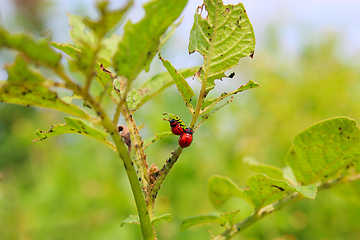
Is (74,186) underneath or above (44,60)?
above

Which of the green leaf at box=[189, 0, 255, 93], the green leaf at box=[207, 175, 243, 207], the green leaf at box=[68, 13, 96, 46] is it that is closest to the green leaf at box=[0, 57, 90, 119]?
the green leaf at box=[189, 0, 255, 93]

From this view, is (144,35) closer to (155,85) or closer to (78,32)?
(155,85)

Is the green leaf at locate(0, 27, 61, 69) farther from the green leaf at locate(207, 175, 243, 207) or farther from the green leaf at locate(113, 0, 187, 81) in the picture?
the green leaf at locate(207, 175, 243, 207)

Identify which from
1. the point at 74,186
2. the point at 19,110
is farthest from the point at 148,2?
the point at 19,110

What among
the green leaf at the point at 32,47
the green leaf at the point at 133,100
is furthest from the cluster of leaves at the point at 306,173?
the green leaf at the point at 32,47

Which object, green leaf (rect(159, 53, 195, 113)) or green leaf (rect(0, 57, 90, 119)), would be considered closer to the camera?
green leaf (rect(0, 57, 90, 119))

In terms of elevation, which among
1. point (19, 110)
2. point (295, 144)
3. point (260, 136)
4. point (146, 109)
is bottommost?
point (295, 144)

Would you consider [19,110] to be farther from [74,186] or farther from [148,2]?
[148,2]
